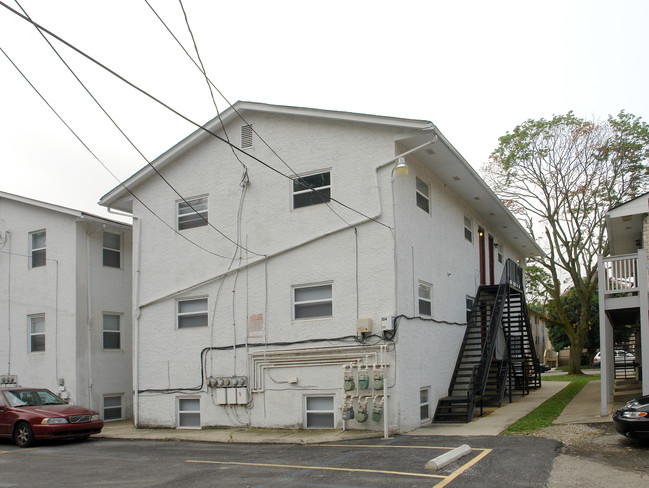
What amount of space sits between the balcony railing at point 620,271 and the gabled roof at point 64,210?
1405cm

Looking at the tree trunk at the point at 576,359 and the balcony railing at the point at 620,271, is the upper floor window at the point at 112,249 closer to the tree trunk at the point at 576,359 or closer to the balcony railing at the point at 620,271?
the balcony railing at the point at 620,271

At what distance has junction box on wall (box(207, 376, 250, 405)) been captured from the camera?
48.5 ft

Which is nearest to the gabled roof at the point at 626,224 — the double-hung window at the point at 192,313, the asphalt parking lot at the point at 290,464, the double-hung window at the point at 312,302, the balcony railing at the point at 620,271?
the balcony railing at the point at 620,271

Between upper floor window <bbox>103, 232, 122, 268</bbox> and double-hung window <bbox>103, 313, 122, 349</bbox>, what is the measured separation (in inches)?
64.5

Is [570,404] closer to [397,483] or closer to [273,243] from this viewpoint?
[273,243]

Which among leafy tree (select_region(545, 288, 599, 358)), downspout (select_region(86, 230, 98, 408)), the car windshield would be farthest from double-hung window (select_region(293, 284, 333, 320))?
leafy tree (select_region(545, 288, 599, 358))

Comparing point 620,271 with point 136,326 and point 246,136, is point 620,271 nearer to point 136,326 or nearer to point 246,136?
point 246,136

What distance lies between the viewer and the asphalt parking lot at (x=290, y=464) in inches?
332

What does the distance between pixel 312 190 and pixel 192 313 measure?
4650 mm

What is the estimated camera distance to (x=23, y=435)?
13539 mm

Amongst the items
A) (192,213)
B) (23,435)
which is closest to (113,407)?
(23,435)

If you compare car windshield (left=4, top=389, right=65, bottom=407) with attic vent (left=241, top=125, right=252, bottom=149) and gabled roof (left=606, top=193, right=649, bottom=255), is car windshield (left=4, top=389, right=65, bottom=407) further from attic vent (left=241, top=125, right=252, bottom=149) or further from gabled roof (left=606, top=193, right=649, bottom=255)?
gabled roof (left=606, top=193, right=649, bottom=255)

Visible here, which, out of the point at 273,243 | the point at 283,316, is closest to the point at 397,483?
the point at 283,316

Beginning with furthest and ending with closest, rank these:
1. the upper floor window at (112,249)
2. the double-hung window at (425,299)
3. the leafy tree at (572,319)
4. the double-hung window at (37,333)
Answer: the leafy tree at (572,319) → the upper floor window at (112,249) → the double-hung window at (37,333) → the double-hung window at (425,299)
